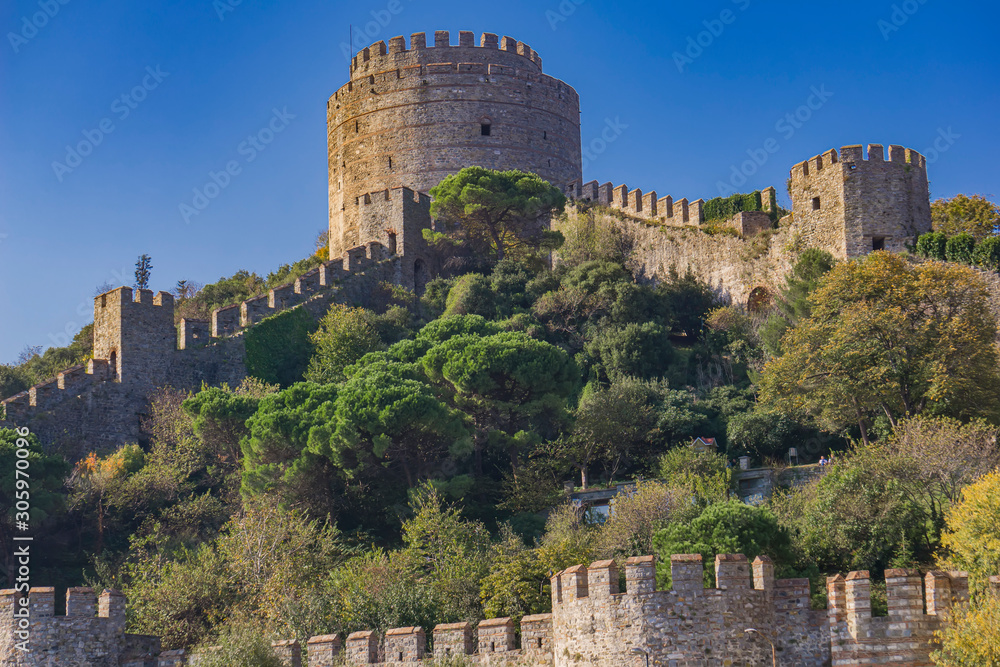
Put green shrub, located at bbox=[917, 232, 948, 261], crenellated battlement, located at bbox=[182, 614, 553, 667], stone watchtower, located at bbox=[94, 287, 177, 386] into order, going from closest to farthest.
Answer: crenellated battlement, located at bbox=[182, 614, 553, 667]
green shrub, located at bbox=[917, 232, 948, 261]
stone watchtower, located at bbox=[94, 287, 177, 386]

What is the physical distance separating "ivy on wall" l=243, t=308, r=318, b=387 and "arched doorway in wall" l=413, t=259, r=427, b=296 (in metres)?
5.34

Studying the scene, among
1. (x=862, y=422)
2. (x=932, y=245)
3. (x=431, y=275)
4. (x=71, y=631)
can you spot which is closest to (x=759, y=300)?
(x=932, y=245)

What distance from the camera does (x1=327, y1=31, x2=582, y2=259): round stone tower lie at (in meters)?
48.3

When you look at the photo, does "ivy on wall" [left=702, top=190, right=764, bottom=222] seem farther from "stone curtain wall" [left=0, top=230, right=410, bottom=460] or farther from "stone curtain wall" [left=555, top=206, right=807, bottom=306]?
"stone curtain wall" [left=0, top=230, right=410, bottom=460]

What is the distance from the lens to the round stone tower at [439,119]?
4834 centimetres

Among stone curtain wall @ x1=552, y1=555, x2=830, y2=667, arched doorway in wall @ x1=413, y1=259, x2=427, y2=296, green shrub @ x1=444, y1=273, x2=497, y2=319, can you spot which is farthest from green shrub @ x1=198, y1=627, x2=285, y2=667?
arched doorway in wall @ x1=413, y1=259, x2=427, y2=296

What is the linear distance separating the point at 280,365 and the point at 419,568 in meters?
14.8

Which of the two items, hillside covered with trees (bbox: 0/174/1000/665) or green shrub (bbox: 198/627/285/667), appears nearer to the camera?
green shrub (bbox: 198/627/285/667)

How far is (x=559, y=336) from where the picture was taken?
3938cm

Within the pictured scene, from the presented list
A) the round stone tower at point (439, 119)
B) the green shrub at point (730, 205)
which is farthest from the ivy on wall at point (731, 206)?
the round stone tower at point (439, 119)

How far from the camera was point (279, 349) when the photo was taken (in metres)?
39.1

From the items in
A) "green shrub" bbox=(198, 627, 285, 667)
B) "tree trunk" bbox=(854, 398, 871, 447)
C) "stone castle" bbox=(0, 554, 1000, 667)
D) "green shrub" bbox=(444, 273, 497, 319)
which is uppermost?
"green shrub" bbox=(444, 273, 497, 319)

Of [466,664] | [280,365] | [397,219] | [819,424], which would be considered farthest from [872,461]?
[397,219]

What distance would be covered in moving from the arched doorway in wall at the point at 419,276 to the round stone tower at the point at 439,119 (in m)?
4.01
